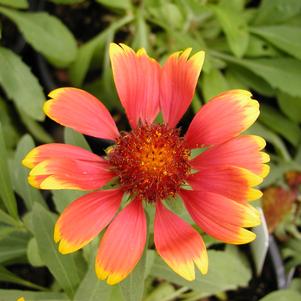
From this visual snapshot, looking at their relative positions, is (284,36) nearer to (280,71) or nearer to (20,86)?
(280,71)

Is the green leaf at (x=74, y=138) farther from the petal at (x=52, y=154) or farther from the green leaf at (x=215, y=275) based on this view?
the green leaf at (x=215, y=275)

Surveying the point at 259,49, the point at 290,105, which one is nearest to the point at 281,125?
the point at 290,105

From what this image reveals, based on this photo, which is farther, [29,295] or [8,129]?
[8,129]

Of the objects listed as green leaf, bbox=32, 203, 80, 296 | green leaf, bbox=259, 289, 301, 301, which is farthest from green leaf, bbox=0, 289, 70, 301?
green leaf, bbox=259, 289, 301, 301

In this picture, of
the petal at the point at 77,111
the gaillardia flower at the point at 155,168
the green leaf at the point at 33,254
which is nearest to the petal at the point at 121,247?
the gaillardia flower at the point at 155,168

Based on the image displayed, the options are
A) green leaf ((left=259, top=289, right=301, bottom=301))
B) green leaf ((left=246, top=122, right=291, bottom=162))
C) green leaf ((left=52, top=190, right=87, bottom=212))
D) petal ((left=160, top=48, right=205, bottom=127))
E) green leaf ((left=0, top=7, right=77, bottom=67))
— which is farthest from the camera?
green leaf ((left=246, top=122, right=291, bottom=162))

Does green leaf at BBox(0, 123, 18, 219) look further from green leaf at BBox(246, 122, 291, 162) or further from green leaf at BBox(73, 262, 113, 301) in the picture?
green leaf at BBox(246, 122, 291, 162)

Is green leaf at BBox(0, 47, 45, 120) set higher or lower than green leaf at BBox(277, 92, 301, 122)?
higher
